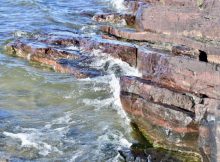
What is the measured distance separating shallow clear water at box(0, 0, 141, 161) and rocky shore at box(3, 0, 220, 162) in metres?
0.39

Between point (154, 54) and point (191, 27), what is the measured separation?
3.03 meters

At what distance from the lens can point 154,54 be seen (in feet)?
32.5

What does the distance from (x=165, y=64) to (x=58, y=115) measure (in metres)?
2.54

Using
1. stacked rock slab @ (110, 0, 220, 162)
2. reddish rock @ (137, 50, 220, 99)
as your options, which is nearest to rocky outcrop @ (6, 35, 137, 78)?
stacked rock slab @ (110, 0, 220, 162)

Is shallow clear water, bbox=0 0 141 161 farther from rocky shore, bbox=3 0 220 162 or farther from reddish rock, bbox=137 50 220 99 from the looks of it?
reddish rock, bbox=137 50 220 99

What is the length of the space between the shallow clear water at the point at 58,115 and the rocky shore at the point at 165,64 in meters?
0.39

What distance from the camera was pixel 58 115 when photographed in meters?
9.77

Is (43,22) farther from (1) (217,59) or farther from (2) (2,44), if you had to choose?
(1) (217,59)

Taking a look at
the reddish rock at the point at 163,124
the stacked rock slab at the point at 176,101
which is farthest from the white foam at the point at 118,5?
the reddish rock at the point at 163,124

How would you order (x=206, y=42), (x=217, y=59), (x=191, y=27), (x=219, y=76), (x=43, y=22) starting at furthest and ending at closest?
(x=43, y=22), (x=191, y=27), (x=206, y=42), (x=217, y=59), (x=219, y=76)

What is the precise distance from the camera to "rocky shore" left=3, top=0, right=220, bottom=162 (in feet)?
26.1

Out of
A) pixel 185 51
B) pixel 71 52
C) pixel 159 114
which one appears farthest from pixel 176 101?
pixel 71 52

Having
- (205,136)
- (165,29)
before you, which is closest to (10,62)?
(165,29)

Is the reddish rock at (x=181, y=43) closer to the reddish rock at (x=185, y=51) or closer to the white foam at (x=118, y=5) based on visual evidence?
the reddish rock at (x=185, y=51)
